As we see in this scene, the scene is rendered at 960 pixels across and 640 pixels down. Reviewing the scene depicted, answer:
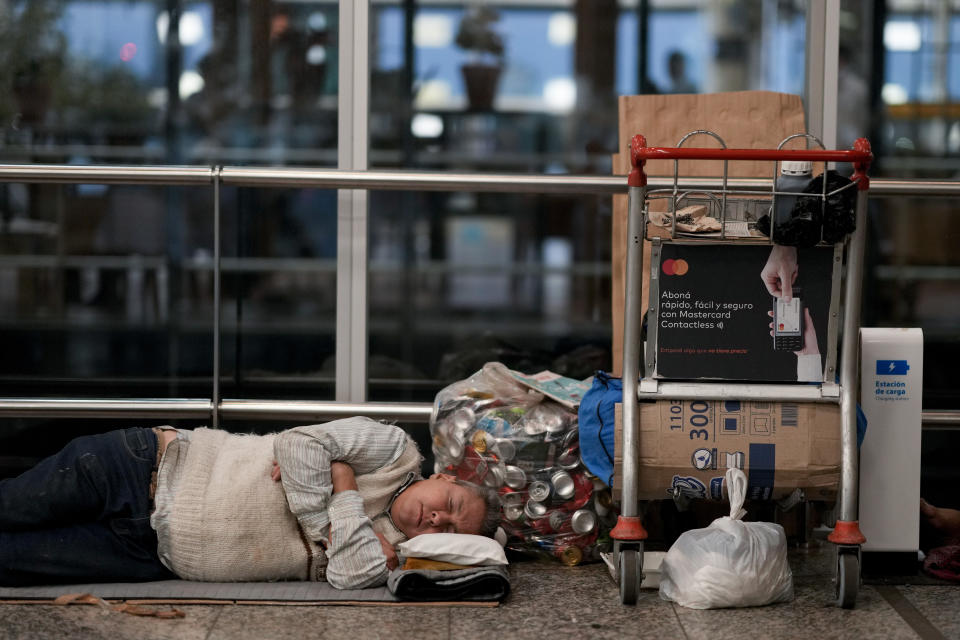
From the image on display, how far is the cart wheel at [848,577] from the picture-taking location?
8.00 feet

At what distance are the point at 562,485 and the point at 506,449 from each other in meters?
0.18

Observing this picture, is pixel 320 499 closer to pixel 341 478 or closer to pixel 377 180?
pixel 341 478

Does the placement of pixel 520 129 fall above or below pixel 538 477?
above

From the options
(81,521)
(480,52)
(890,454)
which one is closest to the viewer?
(81,521)

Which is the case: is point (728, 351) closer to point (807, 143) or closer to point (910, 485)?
point (910, 485)

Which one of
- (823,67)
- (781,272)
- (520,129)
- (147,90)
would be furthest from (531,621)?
(520,129)

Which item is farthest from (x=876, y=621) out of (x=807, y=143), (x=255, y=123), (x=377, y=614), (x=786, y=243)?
(x=255, y=123)

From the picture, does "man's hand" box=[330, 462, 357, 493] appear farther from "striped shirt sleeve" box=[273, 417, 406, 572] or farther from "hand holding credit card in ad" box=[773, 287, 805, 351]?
"hand holding credit card in ad" box=[773, 287, 805, 351]

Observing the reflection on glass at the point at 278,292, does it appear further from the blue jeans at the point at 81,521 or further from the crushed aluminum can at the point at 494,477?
the crushed aluminum can at the point at 494,477

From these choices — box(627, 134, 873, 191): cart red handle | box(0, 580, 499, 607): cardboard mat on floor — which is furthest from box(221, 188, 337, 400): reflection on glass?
box(627, 134, 873, 191): cart red handle

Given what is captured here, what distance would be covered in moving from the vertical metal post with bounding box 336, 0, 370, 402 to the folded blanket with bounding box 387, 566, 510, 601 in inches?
39.9

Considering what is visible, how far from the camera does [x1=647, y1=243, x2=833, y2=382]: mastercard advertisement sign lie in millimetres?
2506

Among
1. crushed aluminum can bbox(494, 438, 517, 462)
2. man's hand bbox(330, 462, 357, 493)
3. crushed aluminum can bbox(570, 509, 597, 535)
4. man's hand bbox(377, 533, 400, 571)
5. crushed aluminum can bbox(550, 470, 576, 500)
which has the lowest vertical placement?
man's hand bbox(377, 533, 400, 571)

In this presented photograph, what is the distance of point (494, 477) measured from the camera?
2.78 meters
